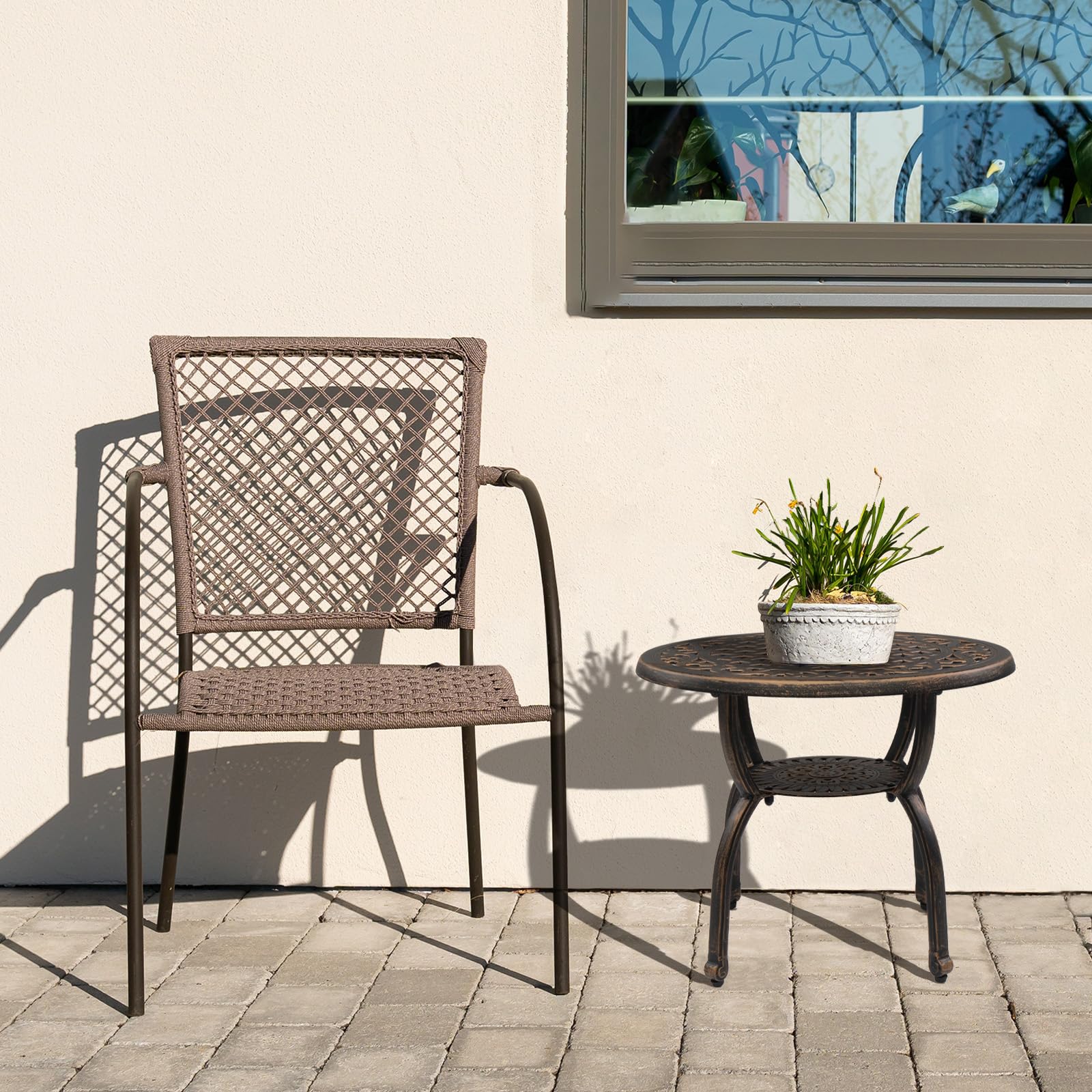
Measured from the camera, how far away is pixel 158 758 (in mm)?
3025

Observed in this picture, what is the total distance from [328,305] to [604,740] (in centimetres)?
103

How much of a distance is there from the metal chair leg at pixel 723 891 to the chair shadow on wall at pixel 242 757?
Result: 52cm

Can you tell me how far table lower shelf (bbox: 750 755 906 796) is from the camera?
2434mm

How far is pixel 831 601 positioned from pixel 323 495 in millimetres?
1084

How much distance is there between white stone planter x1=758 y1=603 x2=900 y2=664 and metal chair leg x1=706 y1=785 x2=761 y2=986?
0.97ft

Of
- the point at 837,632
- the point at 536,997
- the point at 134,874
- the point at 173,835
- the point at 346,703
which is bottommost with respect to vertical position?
the point at 536,997

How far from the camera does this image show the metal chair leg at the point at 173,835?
272cm

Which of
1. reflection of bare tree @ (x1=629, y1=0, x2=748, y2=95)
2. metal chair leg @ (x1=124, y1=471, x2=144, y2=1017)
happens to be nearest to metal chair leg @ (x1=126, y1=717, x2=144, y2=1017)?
metal chair leg @ (x1=124, y1=471, x2=144, y2=1017)

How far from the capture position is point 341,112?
2883 mm

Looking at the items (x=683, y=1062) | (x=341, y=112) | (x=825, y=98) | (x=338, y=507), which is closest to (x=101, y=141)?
(x=341, y=112)

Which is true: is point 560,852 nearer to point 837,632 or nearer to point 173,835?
point 837,632

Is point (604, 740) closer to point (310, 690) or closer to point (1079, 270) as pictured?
point (310, 690)

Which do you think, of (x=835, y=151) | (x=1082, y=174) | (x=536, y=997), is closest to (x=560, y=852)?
(x=536, y=997)

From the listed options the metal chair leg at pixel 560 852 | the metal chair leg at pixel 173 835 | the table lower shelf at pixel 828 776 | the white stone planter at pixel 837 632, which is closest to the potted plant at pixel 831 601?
the white stone planter at pixel 837 632
